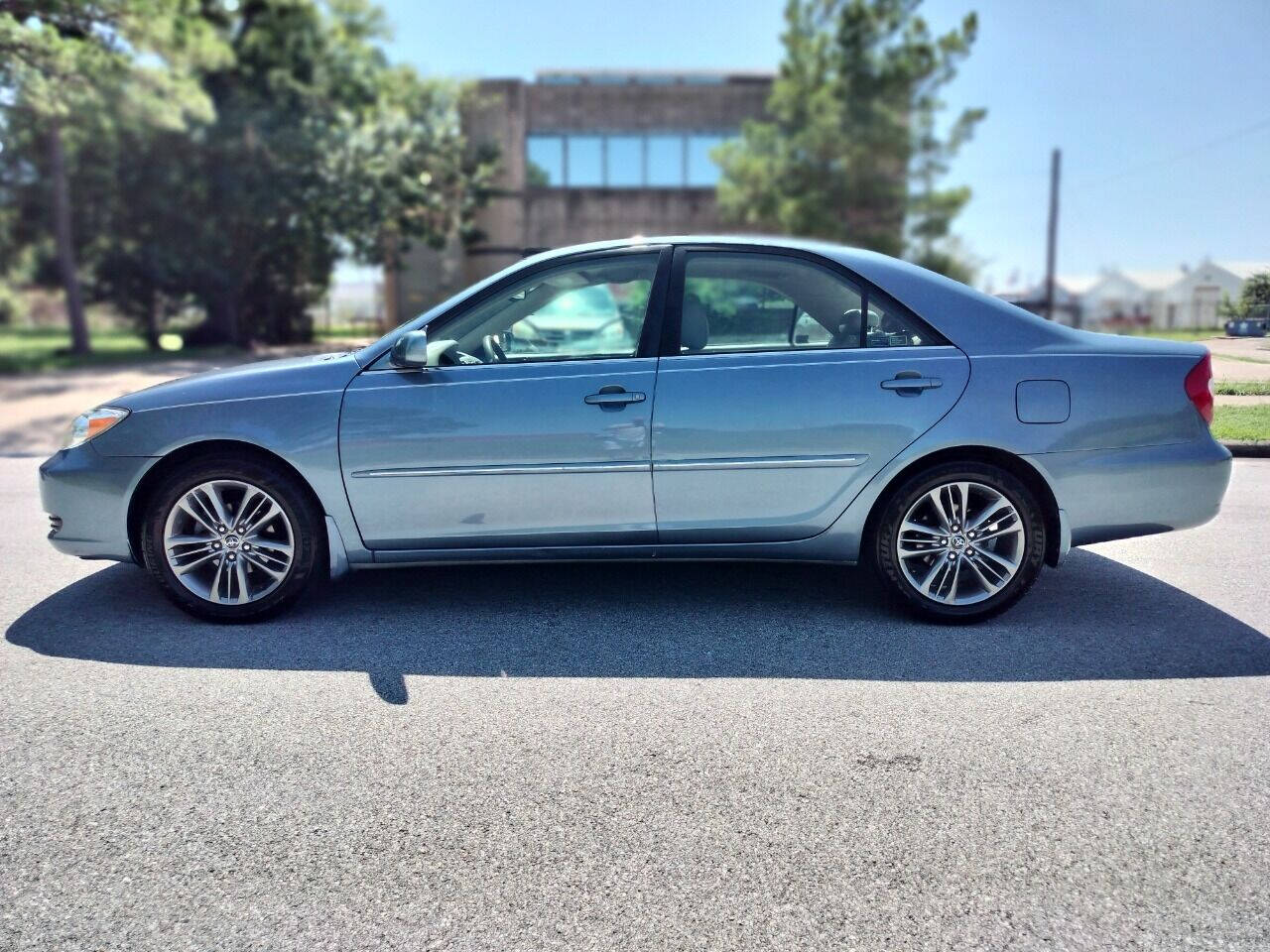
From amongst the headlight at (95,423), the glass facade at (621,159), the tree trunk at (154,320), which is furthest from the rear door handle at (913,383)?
the glass facade at (621,159)

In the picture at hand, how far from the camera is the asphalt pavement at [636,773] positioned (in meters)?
2.46

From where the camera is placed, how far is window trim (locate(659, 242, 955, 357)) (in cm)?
465

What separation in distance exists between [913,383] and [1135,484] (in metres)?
1.06

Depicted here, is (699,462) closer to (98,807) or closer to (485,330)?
(485,330)

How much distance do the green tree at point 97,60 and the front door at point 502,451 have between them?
13167 mm

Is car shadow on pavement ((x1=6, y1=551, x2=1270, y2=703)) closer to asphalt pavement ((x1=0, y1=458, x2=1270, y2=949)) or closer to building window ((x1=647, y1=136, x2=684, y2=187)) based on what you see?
asphalt pavement ((x1=0, y1=458, x2=1270, y2=949))

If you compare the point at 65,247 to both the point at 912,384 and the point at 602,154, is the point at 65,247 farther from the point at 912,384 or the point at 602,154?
the point at 912,384

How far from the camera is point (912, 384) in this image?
453 cm

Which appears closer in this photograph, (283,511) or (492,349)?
(283,511)

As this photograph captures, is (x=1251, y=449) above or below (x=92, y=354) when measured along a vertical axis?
below

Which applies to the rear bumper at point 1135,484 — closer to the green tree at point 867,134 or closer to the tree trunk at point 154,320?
the green tree at point 867,134

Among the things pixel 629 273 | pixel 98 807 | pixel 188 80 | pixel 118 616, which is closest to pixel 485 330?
pixel 629 273

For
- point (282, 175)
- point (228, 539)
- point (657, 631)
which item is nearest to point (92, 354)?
point (282, 175)

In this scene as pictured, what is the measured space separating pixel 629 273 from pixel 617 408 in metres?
0.73
